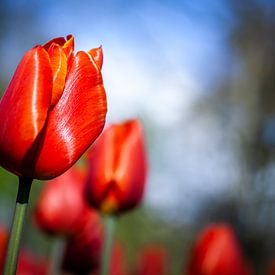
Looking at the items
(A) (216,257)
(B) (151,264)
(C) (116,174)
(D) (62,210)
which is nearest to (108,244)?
(C) (116,174)

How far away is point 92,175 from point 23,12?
7863mm

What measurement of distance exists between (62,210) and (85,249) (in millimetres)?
90

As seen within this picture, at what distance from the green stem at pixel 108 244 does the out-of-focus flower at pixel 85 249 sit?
259 millimetres

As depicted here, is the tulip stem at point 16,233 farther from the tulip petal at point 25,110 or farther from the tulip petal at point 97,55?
the tulip petal at point 97,55

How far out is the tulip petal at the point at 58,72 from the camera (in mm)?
Result: 548

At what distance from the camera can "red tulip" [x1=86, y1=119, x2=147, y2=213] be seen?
962 mm

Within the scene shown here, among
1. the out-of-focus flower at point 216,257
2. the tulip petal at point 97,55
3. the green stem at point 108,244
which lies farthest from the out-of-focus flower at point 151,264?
the tulip petal at point 97,55

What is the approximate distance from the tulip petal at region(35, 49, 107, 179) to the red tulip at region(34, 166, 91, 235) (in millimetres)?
658

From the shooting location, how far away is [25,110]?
0.53 m

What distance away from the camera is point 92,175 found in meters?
0.97

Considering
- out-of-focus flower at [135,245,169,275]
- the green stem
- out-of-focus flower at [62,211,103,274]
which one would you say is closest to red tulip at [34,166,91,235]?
out-of-focus flower at [62,211,103,274]

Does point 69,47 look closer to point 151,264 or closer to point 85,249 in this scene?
point 85,249

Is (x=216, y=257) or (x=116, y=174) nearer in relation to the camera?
(x=116, y=174)

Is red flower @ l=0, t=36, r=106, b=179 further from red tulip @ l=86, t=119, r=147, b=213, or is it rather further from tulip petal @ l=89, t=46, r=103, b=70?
red tulip @ l=86, t=119, r=147, b=213
